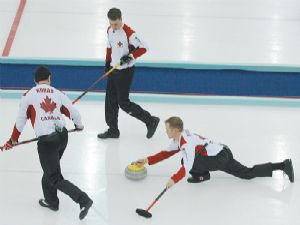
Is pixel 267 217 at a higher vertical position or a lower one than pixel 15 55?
lower

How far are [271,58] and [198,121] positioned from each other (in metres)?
1.20

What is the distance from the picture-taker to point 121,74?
4.16 metres

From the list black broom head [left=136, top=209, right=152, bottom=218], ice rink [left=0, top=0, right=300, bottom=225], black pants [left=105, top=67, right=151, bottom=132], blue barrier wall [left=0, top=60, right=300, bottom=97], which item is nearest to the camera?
black broom head [left=136, top=209, right=152, bottom=218]

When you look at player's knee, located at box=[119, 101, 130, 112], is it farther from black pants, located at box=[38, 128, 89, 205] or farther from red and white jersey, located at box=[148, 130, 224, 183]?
black pants, located at box=[38, 128, 89, 205]

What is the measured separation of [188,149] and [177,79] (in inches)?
67.7

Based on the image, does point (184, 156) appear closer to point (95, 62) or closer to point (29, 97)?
point (29, 97)

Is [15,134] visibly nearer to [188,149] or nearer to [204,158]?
[188,149]

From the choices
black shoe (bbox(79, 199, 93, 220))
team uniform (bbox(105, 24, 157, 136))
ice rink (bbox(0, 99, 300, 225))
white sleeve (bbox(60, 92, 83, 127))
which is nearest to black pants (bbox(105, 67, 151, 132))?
team uniform (bbox(105, 24, 157, 136))

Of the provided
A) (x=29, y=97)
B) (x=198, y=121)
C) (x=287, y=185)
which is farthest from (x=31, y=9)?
(x=287, y=185)

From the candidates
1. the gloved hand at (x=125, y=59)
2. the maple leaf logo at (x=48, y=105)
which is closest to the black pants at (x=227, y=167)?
the gloved hand at (x=125, y=59)

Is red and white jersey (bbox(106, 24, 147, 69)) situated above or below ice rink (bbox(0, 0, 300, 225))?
above

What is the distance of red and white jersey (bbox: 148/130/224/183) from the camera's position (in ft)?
11.4

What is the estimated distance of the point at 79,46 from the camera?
555 cm

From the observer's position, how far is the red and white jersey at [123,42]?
406cm
